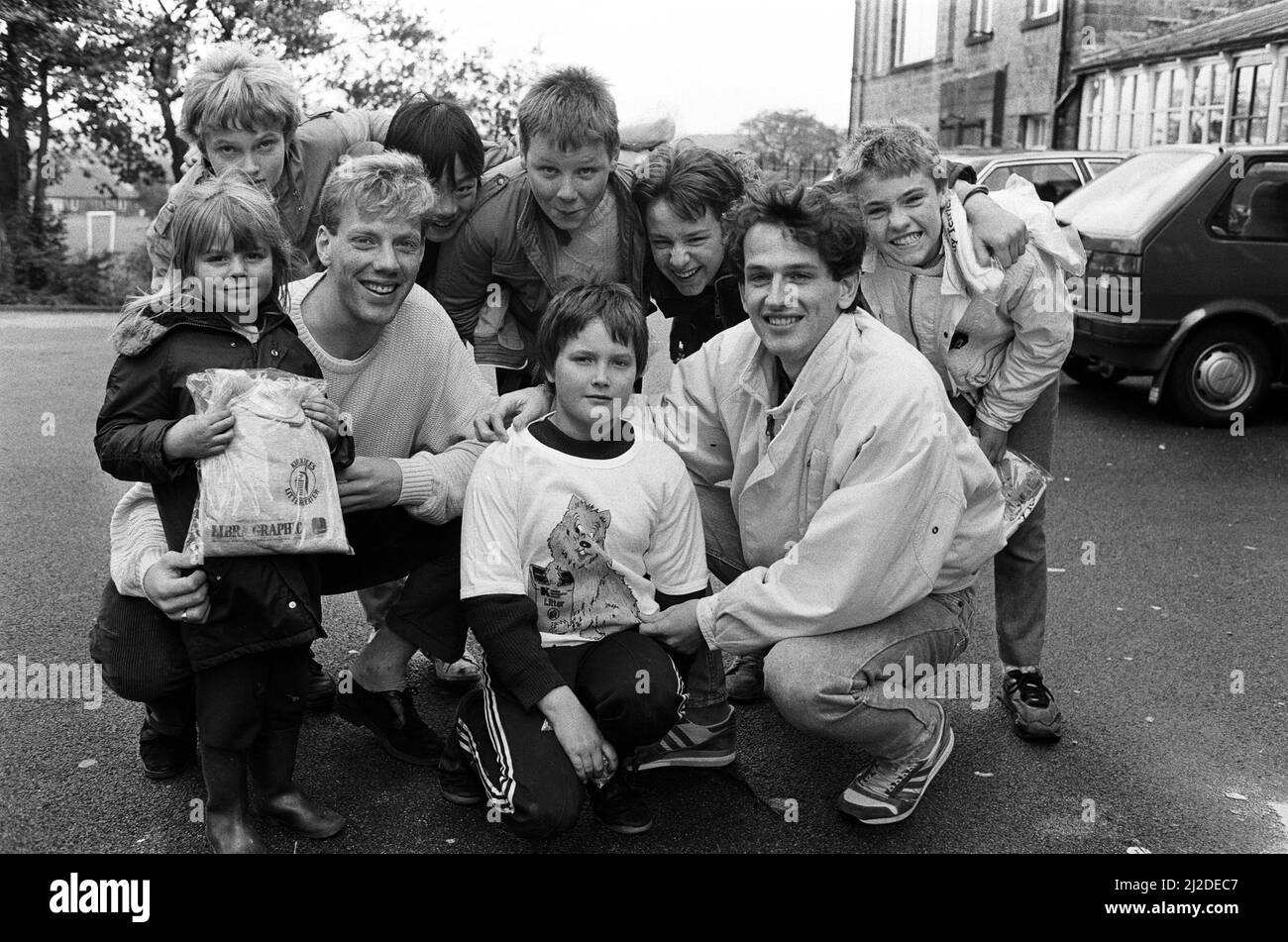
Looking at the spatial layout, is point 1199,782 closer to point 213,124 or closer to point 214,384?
point 214,384

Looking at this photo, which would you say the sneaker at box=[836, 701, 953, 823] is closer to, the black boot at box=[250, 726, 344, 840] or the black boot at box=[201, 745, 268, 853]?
the black boot at box=[250, 726, 344, 840]

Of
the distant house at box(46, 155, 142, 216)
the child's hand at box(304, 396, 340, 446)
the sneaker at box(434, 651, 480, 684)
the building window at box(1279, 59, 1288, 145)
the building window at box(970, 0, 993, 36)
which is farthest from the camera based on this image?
the building window at box(970, 0, 993, 36)

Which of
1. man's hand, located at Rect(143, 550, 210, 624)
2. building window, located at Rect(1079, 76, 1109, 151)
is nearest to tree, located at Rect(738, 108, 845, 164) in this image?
building window, located at Rect(1079, 76, 1109, 151)

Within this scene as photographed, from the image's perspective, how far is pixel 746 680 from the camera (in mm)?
4113

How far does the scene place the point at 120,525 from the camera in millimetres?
3119

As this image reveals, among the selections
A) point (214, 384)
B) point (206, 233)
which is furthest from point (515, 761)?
point (206, 233)

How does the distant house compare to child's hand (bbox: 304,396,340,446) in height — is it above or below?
above

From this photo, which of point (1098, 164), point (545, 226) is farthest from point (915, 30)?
point (545, 226)

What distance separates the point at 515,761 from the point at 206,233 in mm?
1473

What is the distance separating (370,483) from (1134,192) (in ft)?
24.1

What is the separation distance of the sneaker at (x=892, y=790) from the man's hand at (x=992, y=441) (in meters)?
0.94

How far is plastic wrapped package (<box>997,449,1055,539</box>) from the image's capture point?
3.60m

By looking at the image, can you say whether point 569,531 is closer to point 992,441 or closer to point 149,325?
point 149,325

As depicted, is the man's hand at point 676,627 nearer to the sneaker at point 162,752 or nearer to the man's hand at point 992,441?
the man's hand at point 992,441
